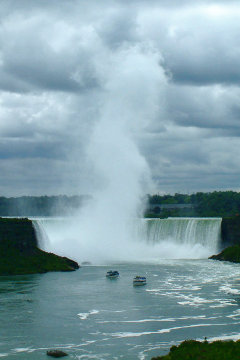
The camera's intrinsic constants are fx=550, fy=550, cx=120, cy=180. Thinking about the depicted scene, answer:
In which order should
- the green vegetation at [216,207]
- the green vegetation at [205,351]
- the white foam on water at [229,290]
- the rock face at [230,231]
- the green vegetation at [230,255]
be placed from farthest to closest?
1. the green vegetation at [216,207]
2. the rock face at [230,231]
3. the green vegetation at [230,255]
4. the white foam on water at [229,290]
5. the green vegetation at [205,351]

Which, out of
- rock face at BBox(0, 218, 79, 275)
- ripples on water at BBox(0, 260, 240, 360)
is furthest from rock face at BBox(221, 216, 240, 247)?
rock face at BBox(0, 218, 79, 275)

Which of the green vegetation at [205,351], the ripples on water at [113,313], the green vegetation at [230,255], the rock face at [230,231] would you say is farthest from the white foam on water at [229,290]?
the rock face at [230,231]

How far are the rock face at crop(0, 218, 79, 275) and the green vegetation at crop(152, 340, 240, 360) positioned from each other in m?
34.1

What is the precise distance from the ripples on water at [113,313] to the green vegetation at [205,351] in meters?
2.13

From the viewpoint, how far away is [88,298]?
39.7m

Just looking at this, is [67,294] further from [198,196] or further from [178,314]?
[198,196]

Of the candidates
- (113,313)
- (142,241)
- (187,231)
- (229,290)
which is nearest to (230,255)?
(187,231)

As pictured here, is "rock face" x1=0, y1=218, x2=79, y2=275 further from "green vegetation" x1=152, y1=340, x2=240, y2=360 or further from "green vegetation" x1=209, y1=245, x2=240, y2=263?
"green vegetation" x1=152, y1=340, x2=240, y2=360

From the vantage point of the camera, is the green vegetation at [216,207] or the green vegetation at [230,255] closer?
the green vegetation at [230,255]

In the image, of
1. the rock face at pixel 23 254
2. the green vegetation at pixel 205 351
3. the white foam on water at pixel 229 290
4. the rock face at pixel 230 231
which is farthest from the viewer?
the rock face at pixel 230 231

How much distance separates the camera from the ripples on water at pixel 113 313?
27.3 metres

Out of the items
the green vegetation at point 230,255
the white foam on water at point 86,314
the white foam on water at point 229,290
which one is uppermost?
the green vegetation at point 230,255

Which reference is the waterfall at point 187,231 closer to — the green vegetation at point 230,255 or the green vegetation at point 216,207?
the green vegetation at point 230,255

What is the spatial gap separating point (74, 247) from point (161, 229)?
13.6 meters
